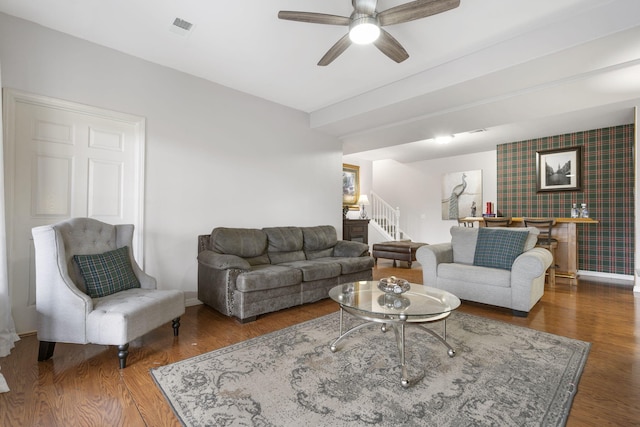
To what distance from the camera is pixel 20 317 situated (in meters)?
2.68

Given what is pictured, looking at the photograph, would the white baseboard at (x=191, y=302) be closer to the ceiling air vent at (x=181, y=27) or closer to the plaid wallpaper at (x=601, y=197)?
the ceiling air vent at (x=181, y=27)

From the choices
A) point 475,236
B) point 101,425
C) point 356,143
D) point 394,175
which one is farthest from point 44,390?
point 394,175

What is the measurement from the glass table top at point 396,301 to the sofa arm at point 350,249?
161 cm

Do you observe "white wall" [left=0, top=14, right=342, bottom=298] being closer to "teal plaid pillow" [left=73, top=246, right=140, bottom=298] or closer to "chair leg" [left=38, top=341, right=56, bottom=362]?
"teal plaid pillow" [left=73, top=246, right=140, bottom=298]

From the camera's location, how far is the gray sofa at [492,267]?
317 cm

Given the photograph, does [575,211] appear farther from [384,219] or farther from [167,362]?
[167,362]

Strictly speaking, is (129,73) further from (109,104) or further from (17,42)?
(17,42)

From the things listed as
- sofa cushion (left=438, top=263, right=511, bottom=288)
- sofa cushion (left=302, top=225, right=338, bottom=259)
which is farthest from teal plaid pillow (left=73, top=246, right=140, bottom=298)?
sofa cushion (left=438, top=263, right=511, bottom=288)

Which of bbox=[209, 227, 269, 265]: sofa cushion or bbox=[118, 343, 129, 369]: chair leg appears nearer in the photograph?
bbox=[118, 343, 129, 369]: chair leg

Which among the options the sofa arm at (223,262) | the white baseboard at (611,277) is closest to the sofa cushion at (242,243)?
the sofa arm at (223,262)

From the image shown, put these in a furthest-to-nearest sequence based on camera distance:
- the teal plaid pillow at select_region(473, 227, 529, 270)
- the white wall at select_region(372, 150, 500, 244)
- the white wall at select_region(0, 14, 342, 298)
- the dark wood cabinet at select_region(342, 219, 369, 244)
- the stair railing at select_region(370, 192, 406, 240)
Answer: the stair railing at select_region(370, 192, 406, 240), the white wall at select_region(372, 150, 500, 244), the dark wood cabinet at select_region(342, 219, 369, 244), the teal plaid pillow at select_region(473, 227, 529, 270), the white wall at select_region(0, 14, 342, 298)

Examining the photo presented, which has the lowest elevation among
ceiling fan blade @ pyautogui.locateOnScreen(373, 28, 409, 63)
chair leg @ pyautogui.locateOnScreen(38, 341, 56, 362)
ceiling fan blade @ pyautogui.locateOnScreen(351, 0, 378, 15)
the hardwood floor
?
the hardwood floor

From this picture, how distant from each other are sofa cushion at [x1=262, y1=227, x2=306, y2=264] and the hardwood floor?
81cm

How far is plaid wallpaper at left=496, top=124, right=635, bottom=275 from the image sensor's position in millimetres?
5297
